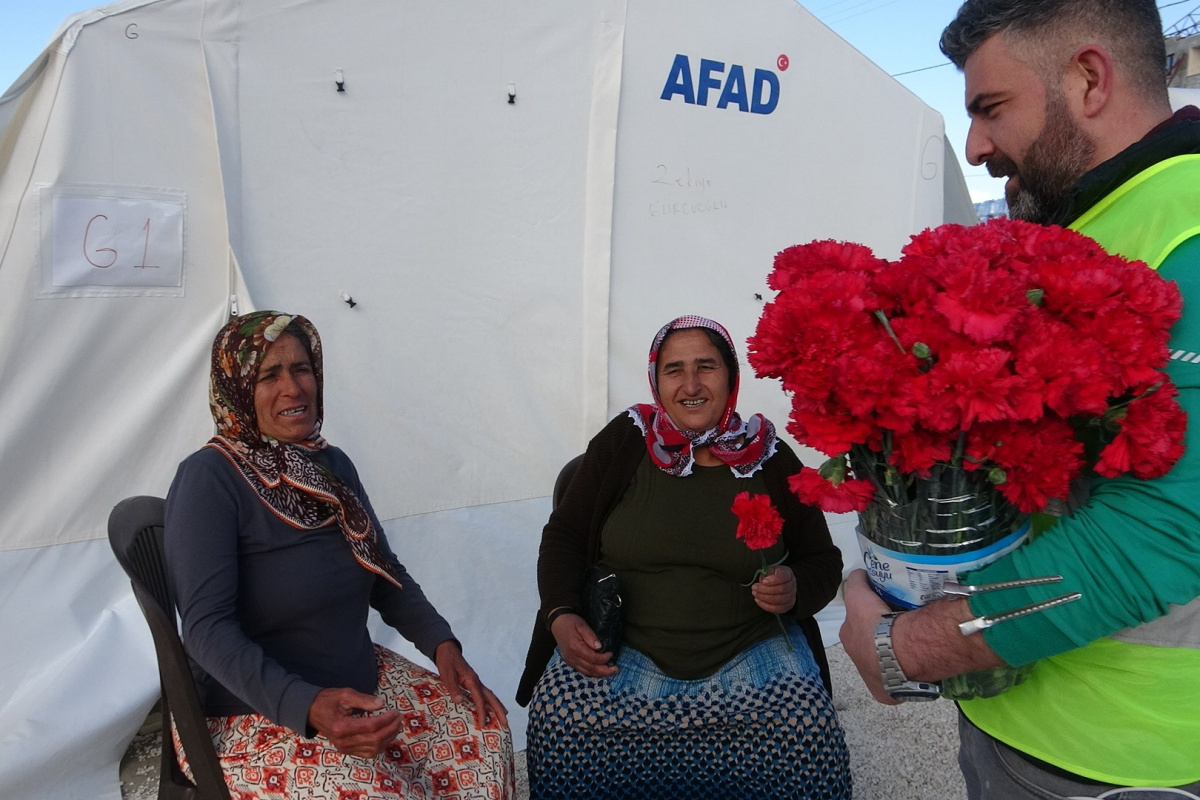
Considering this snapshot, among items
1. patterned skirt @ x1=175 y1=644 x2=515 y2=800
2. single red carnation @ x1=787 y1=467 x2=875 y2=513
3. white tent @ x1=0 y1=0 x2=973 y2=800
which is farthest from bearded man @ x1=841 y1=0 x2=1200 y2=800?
white tent @ x1=0 y1=0 x2=973 y2=800

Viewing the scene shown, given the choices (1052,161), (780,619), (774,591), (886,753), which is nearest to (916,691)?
(1052,161)

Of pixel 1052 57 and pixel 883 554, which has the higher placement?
pixel 1052 57

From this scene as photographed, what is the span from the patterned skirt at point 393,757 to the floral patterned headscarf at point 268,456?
322 mm

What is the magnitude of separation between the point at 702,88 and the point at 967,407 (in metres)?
3.40

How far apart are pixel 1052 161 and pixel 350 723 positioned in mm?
1710

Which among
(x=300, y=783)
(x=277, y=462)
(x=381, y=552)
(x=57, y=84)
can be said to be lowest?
(x=300, y=783)

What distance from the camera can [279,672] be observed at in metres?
1.91

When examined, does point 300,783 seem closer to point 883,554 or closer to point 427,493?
point 883,554

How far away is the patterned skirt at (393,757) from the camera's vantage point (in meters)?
1.92

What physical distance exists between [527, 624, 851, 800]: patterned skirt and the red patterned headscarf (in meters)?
0.61

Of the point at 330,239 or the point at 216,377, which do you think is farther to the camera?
the point at 330,239

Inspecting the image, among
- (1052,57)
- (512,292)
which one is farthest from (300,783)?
(512,292)

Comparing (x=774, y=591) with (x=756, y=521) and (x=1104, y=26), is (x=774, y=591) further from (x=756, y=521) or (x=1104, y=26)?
(x=1104, y=26)

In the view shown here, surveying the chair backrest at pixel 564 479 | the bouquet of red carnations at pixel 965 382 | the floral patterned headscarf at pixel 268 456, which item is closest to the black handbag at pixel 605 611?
the chair backrest at pixel 564 479
